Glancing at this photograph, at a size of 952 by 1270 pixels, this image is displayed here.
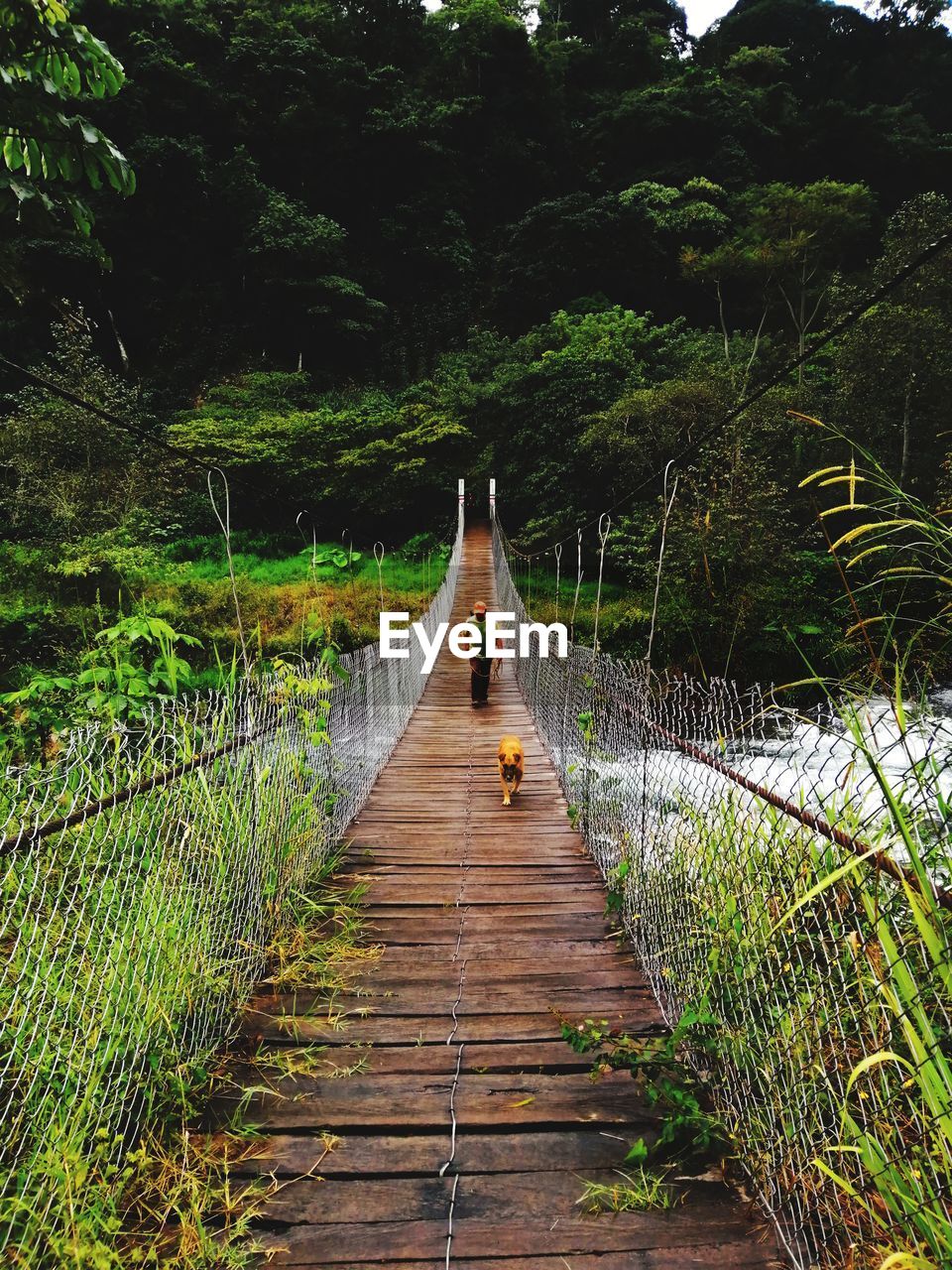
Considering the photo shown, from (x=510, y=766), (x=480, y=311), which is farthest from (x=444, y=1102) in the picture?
(x=480, y=311)

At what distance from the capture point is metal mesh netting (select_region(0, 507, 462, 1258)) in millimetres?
1047

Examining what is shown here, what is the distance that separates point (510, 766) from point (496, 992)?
171cm

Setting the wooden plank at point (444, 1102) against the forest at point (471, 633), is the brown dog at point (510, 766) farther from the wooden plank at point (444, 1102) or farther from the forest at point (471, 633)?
the wooden plank at point (444, 1102)

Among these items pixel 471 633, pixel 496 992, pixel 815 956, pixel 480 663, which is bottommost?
pixel 496 992

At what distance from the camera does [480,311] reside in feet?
76.1

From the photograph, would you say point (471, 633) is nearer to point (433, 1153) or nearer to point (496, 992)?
point (496, 992)

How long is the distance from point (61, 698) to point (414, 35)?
34.1 metres

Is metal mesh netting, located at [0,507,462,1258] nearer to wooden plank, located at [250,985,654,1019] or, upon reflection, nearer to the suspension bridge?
the suspension bridge

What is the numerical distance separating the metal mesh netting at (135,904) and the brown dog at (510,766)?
115 centimetres

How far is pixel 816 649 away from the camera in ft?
30.3

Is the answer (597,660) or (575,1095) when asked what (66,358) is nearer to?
(597,660)


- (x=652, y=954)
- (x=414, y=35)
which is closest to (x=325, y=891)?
(x=652, y=954)

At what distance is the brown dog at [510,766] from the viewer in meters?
3.49

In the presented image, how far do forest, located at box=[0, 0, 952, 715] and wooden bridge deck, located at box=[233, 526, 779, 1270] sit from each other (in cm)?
477
